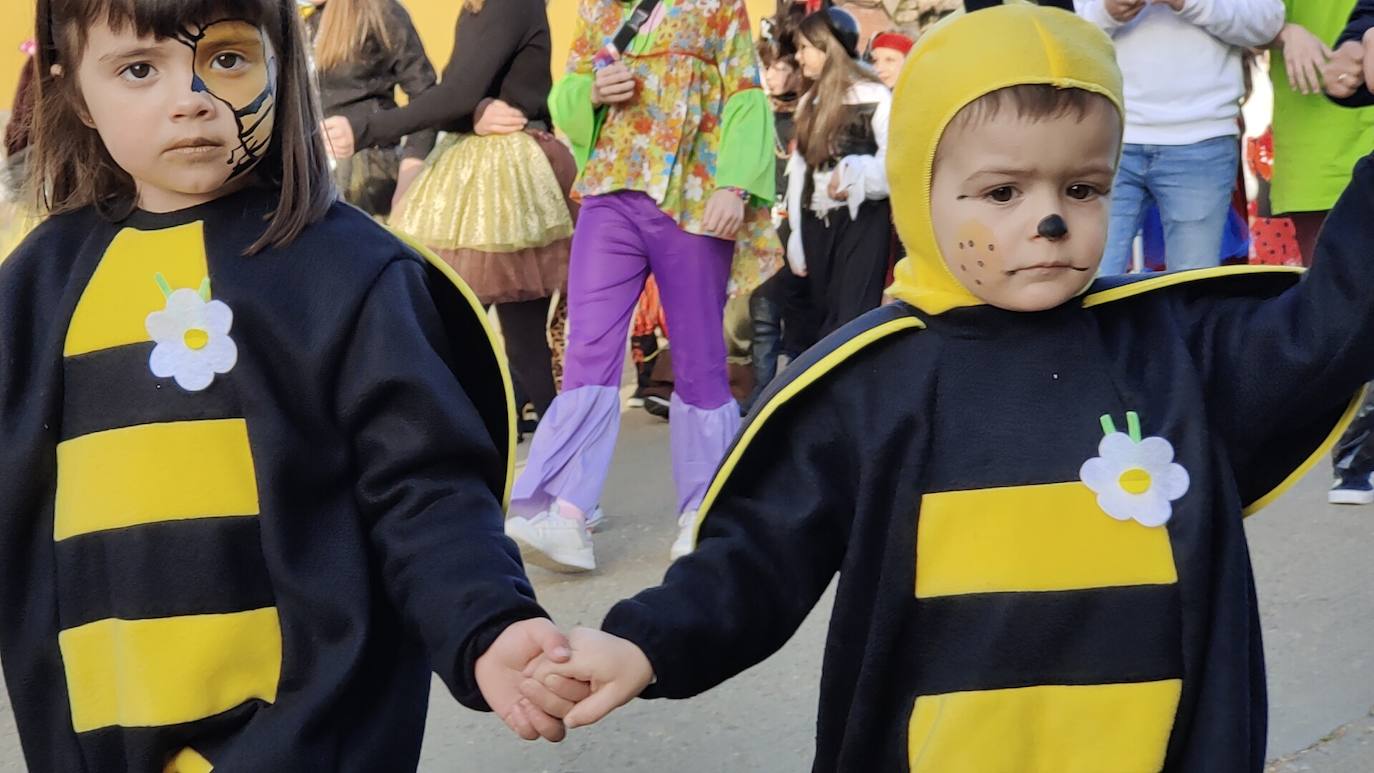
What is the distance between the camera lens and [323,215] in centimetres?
229

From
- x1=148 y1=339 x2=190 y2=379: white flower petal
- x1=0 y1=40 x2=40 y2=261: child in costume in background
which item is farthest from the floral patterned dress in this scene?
x1=148 y1=339 x2=190 y2=379: white flower petal

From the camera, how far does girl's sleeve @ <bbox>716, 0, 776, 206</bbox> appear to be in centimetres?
483

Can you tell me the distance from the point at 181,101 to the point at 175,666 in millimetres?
718

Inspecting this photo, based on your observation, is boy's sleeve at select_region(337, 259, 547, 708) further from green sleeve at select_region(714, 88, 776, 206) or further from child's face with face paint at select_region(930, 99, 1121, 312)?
green sleeve at select_region(714, 88, 776, 206)

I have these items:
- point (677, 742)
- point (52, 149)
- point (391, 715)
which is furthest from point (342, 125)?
point (391, 715)

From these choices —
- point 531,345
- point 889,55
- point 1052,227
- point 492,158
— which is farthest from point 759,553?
point 889,55

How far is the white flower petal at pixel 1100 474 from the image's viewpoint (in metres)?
2.09

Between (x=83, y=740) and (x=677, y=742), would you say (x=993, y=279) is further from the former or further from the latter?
(x=677, y=742)

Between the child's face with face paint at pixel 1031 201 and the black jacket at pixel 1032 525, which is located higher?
the child's face with face paint at pixel 1031 201

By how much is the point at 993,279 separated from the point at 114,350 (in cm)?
113

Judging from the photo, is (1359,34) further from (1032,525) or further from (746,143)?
(746,143)

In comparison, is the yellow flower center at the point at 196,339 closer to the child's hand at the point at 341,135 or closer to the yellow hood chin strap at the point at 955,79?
the yellow hood chin strap at the point at 955,79

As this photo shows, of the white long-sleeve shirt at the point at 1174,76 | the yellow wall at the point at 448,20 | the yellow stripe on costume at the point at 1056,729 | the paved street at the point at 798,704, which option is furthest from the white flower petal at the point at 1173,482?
the yellow wall at the point at 448,20

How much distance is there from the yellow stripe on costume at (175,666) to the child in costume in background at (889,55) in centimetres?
523
